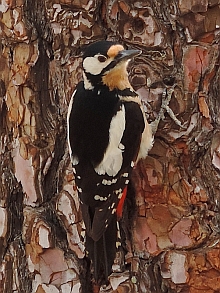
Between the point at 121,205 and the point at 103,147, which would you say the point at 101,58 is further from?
the point at 121,205

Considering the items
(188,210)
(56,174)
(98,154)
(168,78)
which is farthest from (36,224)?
(168,78)

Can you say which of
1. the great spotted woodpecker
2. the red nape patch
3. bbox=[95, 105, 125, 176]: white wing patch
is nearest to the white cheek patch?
the great spotted woodpecker

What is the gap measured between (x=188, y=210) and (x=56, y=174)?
16.4 inches

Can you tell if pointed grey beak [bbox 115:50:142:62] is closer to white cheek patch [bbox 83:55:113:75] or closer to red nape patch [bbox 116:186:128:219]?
white cheek patch [bbox 83:55:113:75]

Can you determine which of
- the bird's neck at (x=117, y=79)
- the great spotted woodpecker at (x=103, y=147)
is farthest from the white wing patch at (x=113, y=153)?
the bird's neck at (x=117, y=79)

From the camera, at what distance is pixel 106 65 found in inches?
70.2

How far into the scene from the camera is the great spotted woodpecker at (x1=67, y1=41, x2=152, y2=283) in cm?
169

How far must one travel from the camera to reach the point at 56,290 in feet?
5.98

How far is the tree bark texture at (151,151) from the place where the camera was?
167 cm

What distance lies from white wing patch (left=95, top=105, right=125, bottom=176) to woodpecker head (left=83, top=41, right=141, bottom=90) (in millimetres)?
128

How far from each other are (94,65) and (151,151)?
0.30 meters

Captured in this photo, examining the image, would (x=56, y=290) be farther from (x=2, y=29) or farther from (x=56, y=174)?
(x=2, y=29)

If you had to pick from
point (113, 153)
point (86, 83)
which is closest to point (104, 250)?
point (113, 153)

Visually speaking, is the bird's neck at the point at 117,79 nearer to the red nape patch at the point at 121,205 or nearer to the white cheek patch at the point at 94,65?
the white cheek patch at the point at 94,65
